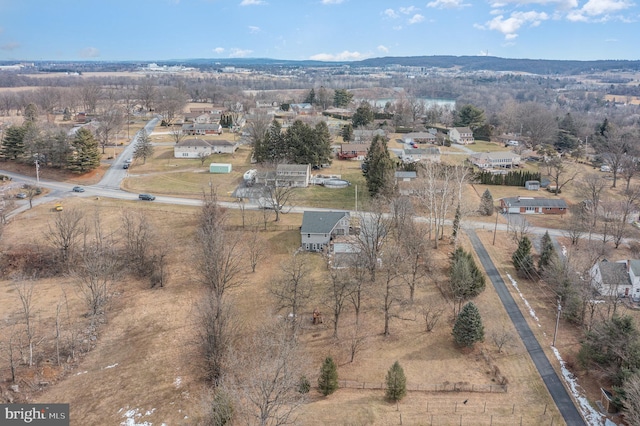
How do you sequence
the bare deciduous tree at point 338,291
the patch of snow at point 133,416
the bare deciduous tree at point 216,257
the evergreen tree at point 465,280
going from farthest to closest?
the evergreen tree at point 465,280
the bare deciduous tree at point 216,257
the bare deciduous tree at point 338,291
the patch of snow at point 133,416

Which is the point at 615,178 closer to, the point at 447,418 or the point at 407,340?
Result: the point at 407,340

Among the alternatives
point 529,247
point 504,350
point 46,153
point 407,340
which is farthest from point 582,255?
point 46,153

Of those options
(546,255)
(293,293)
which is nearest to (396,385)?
(293,293)

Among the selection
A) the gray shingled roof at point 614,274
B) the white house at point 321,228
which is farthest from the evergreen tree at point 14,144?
the gray shingled roof at point 614,274

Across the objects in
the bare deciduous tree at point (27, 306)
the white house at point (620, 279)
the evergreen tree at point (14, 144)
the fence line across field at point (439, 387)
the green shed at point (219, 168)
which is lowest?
the fence line across field at point (439, 387)

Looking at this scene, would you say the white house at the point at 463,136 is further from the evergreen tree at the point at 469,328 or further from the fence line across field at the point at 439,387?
the fence line across field at the point at 439,387

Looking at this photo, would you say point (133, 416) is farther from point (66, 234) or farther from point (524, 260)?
point (524, 260)

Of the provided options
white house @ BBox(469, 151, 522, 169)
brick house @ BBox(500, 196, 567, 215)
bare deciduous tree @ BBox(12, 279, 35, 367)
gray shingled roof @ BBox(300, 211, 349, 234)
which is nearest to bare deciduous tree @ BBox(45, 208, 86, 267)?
bare deciduous tree @ BBox(12, 279, 35, 367)
